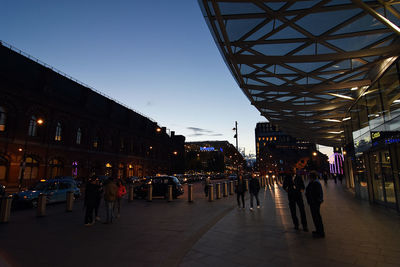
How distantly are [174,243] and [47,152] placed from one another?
32310 millimetres

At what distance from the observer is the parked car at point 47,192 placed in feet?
43.5

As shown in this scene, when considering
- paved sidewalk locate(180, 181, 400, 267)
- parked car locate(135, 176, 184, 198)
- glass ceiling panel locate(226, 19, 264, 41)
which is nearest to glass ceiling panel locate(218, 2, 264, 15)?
glass ceiling panel locate(226, 19, 264, 41)

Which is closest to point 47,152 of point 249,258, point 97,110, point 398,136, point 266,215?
point 97,110

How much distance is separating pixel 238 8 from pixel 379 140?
31.3ft

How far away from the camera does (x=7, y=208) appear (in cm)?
920

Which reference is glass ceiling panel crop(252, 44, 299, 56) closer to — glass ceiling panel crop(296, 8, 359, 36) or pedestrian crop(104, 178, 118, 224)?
glass ceiling panel crop(296, 8, 359, 36)

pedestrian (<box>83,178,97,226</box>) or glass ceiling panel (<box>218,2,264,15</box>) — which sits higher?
glass ceiling panel (<box>218,2,264,15</box>)

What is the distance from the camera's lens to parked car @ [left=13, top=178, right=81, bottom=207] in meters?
13.3

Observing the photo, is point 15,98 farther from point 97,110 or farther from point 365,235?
point 365,235

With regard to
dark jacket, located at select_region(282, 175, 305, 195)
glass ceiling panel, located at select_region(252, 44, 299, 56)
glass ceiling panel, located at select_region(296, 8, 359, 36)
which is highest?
glass ceiling panel, located at select_region(252, 44, 299, 56)

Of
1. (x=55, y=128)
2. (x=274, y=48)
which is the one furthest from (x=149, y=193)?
(x=55, y=128)

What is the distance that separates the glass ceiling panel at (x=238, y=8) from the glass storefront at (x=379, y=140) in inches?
277

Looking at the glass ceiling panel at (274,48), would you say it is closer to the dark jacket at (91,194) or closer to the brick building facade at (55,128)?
the dark jacket at (91,194)

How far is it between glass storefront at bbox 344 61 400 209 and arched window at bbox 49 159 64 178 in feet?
118
